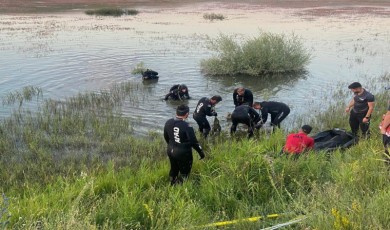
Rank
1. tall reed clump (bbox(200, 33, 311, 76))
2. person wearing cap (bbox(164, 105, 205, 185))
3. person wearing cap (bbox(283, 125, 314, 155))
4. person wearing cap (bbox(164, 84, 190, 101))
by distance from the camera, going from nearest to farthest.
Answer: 1. person wearing cap (bbox(164, 105, 205, 185))
2. person wearing cap (bbox(283, 125, 314, 155))
3. person wearing cap (bbox(164, 84, 190, 101))
4. tall reed clump (bbox(200, 33, 311, 76))

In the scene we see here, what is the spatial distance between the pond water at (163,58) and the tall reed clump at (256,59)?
2.17ft

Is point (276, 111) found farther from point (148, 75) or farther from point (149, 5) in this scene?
point (149, 5)

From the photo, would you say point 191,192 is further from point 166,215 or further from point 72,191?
point 72,191

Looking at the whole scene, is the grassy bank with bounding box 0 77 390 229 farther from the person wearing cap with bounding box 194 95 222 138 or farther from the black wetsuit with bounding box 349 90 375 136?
the black wetsuit with bounding box 349 90 375 136

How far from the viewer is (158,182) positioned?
700 centimetres

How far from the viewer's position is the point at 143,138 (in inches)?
390

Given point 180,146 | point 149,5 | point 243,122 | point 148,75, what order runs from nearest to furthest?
point 180,146
point 243,122
point 148,75
point 149,5

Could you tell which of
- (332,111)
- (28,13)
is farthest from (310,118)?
(28,13)

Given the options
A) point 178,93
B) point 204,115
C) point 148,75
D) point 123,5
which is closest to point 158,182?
point 204,115

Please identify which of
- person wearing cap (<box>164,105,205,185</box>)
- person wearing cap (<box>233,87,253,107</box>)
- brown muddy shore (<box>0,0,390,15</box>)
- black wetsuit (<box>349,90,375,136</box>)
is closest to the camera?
person wearing cap (<box>164,105,205,185</box>)

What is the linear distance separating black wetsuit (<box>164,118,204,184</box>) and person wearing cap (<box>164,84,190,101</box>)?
19.2ft

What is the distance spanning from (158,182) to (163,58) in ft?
46.8

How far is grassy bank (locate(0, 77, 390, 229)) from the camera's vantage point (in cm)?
447

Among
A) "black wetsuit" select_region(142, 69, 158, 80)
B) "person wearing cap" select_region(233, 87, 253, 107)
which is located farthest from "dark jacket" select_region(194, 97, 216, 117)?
"black wetsuit" select_region(142, 69, 158, 80)
